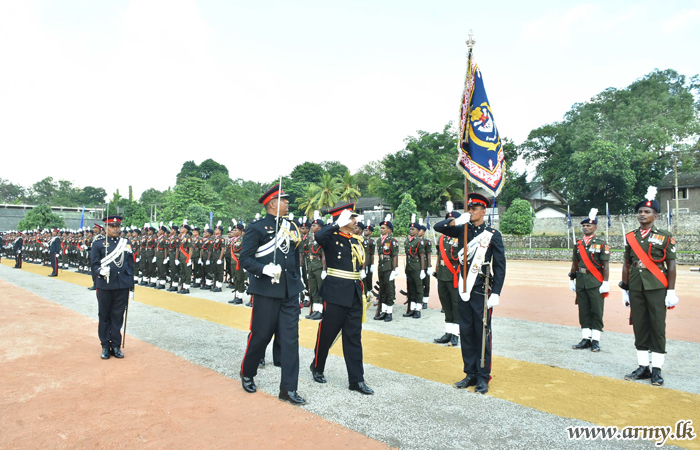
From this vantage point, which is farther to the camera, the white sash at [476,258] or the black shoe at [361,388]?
the white sash at [476,258]

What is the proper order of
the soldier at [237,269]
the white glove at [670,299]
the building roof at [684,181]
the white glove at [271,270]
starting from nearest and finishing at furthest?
the white glove at [271,270]
the white glove at [670,299]
the soldier at [237,269]
the building roof at [684,181]

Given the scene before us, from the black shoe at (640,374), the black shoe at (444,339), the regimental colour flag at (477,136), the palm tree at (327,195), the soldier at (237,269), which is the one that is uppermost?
the palm tree at (327,195)

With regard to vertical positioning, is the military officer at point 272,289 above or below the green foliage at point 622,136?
below

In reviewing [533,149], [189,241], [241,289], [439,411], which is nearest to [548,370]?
[439,411]

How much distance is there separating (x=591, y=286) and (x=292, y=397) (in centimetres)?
472

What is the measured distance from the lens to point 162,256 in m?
13.8

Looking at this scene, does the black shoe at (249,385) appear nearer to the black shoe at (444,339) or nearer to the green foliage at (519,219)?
the black shoe at (444,339)

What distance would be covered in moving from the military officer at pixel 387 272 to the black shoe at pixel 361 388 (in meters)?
4.22

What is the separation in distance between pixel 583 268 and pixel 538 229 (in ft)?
114

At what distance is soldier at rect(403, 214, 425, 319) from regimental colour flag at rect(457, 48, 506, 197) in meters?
3.73

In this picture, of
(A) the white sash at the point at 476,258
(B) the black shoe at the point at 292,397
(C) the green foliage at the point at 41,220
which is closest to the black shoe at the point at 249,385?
(B) the black shoe at the point at 292,397

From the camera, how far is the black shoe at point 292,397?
4.18m

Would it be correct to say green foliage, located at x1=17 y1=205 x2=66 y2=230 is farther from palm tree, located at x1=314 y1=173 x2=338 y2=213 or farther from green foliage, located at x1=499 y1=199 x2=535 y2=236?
green foliage, located at x1=499 y1=199 x2=535 y2=236

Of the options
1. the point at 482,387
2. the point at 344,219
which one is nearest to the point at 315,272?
the point at 344,219
